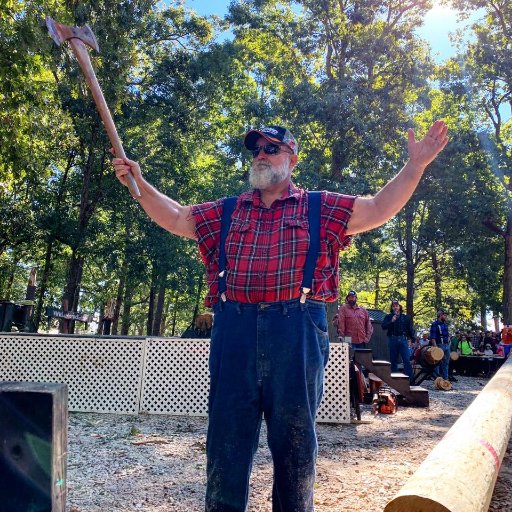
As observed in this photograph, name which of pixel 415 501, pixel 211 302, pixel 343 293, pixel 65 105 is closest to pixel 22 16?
pixel 65 105

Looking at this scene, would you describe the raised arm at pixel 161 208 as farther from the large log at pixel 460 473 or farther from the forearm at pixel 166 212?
the large log at pixel 460 473

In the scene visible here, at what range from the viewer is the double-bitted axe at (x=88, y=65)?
2.53m

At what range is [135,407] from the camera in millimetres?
8742

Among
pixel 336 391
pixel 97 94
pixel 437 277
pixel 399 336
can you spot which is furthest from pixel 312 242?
pixel 437 277

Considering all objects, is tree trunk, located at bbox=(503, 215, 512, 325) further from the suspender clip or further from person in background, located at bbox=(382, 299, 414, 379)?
the suspender clip

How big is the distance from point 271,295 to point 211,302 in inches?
13.0

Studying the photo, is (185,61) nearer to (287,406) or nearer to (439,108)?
(439,108)

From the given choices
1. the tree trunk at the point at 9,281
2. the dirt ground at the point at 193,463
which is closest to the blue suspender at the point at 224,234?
the dirt ground at the point at 193,463

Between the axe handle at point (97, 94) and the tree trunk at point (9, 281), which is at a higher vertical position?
the tree trunk at point (9, 281)

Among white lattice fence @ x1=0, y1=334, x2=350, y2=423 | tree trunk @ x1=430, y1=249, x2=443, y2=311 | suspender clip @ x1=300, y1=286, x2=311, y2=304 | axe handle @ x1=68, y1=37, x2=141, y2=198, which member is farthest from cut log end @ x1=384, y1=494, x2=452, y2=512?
tree trunk @ x1=430, y1=249, x2=443, y2=311

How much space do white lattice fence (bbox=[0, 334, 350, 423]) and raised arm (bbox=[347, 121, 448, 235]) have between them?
6262 millimetres

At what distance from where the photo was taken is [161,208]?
2713mm

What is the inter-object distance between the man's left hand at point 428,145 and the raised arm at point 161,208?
1086 mm

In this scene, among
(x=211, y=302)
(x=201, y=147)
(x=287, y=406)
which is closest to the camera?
(x=287, y=406)
